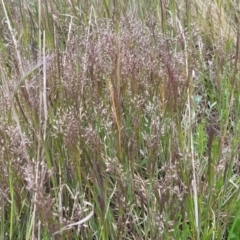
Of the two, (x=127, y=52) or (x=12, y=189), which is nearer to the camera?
(x=12, y=189)

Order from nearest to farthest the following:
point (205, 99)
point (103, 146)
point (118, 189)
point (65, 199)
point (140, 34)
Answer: point (118, 189)
point (65, 199)
point (103, 146)
point (140, 34)
point (205, 99)

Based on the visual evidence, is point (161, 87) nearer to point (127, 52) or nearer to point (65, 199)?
point (127, 52)

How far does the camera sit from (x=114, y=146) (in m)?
1.16

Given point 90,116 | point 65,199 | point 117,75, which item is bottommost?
point 65,199

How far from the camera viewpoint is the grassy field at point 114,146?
934 millimetres

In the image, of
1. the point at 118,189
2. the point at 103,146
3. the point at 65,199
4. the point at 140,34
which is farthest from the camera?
the point at 140,34

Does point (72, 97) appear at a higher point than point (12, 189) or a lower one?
higher

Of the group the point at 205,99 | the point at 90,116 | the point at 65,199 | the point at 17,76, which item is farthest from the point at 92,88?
the point at 205,99

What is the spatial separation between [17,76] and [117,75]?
226 millimetres

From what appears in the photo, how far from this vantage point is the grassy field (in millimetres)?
934

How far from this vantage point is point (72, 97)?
1.12 metres

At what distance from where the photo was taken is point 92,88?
4.08ft

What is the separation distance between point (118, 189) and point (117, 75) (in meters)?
0.27

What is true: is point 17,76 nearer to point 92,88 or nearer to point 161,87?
point 92,88
